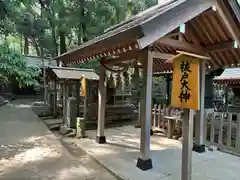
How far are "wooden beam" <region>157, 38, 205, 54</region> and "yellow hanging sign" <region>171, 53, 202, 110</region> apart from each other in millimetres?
1158

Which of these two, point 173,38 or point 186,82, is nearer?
point 186,82

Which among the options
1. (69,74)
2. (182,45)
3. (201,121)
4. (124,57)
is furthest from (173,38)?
(69,74)

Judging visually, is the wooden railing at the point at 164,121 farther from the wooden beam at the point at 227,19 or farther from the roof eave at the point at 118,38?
the roof eave at the point at 118,38

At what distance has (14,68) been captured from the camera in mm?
3057

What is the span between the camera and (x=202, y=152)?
20.2 feet

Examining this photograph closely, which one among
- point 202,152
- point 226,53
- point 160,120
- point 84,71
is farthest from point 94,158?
point 84,71

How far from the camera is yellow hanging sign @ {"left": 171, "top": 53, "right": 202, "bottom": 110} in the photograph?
3.43 m

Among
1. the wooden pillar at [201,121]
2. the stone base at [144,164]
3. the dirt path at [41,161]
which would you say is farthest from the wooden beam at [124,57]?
the dirt path at [41,161]

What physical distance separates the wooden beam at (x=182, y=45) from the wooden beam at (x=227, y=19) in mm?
890

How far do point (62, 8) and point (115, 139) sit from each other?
10.7 metres

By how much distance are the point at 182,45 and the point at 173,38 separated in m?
0.30

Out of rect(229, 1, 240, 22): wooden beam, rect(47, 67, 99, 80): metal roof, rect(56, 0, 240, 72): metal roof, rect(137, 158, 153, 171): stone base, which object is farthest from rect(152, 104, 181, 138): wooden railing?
rect(229, 1, 240, 22): wooden beam

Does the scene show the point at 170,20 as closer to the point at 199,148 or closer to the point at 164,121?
the point at 199,148

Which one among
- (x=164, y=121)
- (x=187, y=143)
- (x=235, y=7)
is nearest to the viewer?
(x=187, y=143)
